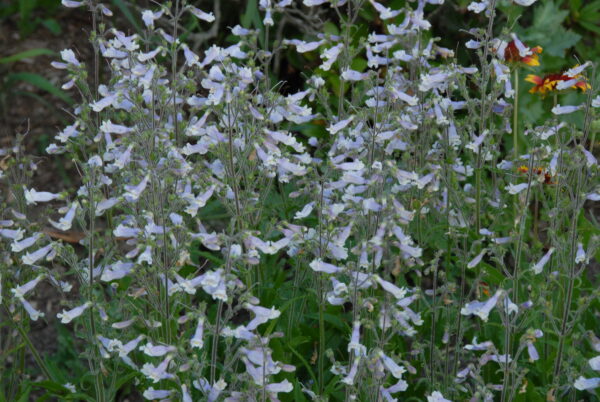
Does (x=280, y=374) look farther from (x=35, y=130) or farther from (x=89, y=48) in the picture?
(x=89, y=48)

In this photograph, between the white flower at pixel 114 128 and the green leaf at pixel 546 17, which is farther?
the green leaf at pixel 546 17

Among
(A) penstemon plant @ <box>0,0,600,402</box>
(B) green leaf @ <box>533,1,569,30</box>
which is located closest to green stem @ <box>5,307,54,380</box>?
(A) penstemon plant @ <box>0,0,600,402</box>

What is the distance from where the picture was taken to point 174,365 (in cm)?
416

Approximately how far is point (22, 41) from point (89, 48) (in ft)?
2.33

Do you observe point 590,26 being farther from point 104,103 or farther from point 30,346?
point 30,346

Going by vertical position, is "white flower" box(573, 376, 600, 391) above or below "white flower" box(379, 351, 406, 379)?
below

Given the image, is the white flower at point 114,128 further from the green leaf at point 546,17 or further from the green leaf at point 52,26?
the green leaf at point 52,26

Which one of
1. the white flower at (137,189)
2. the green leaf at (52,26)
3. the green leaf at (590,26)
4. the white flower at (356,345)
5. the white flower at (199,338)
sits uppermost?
the white flower at (137,189)

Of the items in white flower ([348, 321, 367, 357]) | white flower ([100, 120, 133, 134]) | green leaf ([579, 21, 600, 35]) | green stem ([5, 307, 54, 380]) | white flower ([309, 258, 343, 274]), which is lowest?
green stem ([5, 307, 54, 380])

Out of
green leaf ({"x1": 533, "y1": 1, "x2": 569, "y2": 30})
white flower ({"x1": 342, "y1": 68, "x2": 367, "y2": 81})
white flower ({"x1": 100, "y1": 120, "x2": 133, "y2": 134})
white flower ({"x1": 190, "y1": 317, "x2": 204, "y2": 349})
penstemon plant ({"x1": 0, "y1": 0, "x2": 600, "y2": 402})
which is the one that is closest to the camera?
white flower ({"x1": 190, "y1": 317, "x2": 204, "y2": 349})

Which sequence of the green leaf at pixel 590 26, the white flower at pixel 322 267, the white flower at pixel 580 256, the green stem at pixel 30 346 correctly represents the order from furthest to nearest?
1. the green leaf at pixel 590 26
2. the green stem at pixel 30 346
3. the white flower at pixel 580 256
4. the white flower at pixel 322 267

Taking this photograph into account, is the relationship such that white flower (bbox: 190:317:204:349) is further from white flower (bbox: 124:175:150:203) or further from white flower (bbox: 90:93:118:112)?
white flower (bbox: 90:93:118:112)

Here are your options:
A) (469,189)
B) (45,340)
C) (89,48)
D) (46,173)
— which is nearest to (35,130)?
(46,173)

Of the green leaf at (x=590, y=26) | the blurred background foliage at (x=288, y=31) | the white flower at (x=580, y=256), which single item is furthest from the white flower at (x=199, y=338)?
the green leaf at (x=590, y=26)
